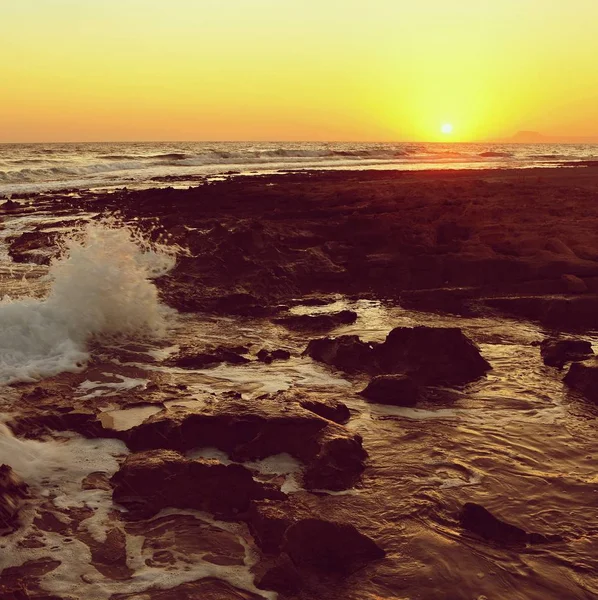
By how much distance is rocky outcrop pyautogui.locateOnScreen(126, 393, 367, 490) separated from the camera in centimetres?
524

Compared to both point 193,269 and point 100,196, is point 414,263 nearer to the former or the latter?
point 193,269

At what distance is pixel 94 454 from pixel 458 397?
347 centimetres

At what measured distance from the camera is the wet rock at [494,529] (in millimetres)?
4234

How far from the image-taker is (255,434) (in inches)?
218

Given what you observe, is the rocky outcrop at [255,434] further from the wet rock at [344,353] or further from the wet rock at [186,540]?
the wet rock at [344,353]

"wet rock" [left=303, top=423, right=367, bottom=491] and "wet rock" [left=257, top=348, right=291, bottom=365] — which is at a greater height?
"wet rock" [left=257, top=348, right=291, bottom=365]

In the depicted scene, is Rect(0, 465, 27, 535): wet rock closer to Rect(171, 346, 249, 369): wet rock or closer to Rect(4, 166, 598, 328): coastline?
Rect(171, 346, 249, 369): wet rock

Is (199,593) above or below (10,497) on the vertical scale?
below

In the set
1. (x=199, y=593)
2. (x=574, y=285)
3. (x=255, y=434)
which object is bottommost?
(x=199, y=593)

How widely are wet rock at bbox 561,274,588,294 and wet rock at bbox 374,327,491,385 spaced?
3.69 m

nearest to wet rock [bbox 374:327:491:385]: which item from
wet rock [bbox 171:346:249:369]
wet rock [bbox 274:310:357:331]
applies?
wet rock [bbox 171:346:249:369]

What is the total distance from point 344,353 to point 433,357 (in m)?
0.99

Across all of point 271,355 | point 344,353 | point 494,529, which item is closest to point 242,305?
point 271,355

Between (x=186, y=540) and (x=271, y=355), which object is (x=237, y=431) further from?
(x=271, y=355)
